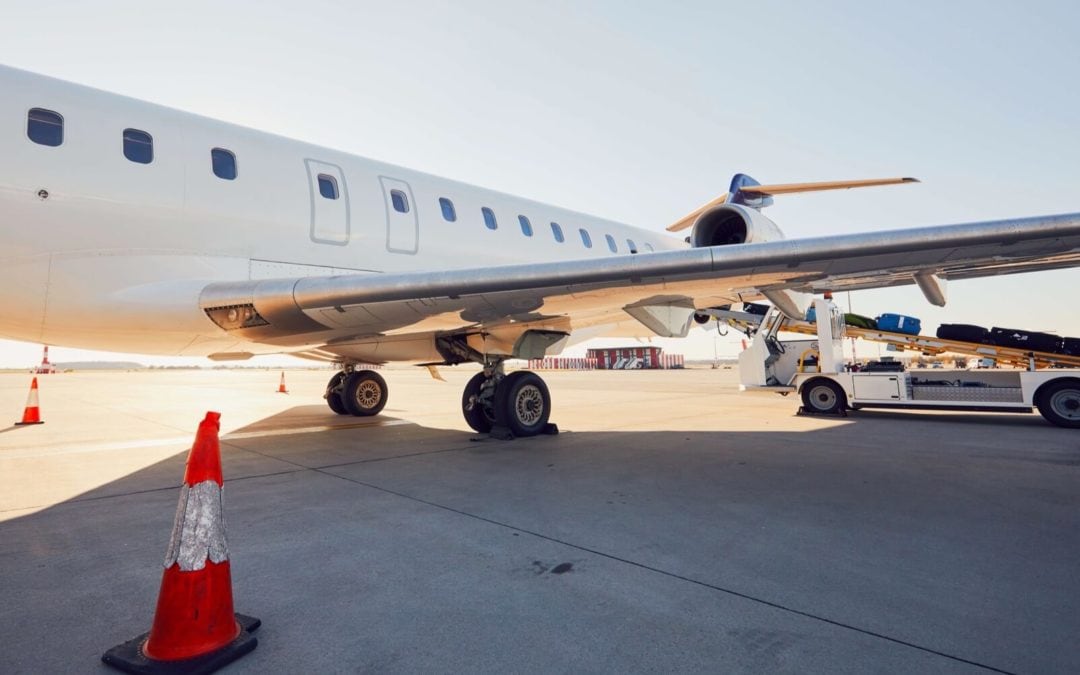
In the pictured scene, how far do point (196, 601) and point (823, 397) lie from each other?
11.6m

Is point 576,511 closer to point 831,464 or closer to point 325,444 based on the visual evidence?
point 831,464

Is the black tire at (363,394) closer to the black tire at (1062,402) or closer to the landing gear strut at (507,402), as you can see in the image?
the landing gear strut at (507,402)

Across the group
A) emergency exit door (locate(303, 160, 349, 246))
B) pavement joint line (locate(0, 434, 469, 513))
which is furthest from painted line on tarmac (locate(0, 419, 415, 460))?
emergency exit door (locate(303, 160, 349, 246))

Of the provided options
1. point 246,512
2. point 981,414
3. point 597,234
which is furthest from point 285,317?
point 981,414

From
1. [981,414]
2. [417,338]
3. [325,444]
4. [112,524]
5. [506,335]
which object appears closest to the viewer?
[112,524]

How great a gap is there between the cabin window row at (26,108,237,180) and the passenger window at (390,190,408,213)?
182 centimetres

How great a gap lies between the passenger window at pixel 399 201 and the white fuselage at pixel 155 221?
3 centimetres

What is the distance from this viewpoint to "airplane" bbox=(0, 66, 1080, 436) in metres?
Answer: 4.25

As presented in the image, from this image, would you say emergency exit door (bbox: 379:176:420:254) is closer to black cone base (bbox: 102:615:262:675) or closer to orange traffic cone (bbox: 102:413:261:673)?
orange traffic cone (bbox: 102:413:261:673)

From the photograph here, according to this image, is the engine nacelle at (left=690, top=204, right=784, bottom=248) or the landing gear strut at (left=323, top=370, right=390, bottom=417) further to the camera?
the landing gear strut at (left=323, top=370, right=390, bottom=417)

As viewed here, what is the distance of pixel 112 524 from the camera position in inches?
147

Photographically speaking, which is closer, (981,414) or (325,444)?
(325,444)

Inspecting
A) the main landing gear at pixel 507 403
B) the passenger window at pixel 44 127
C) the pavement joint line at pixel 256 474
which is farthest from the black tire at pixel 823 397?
the passenger window at pixel 44 127

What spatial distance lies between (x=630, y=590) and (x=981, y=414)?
41.9ft
